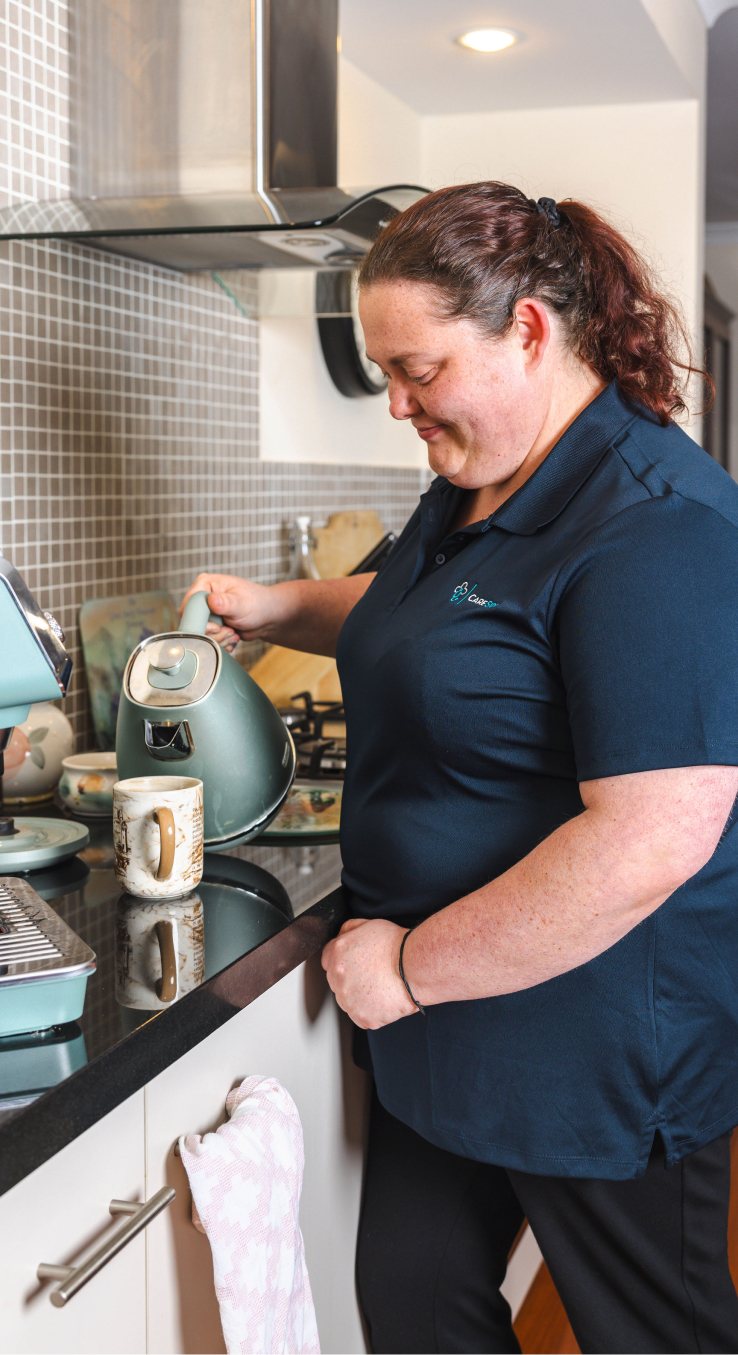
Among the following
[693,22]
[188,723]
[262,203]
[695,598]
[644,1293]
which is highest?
[693,22]

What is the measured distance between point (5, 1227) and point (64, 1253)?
8cm

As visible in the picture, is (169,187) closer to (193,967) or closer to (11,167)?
(11,167)

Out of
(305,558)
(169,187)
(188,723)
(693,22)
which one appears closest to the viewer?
(188,723)

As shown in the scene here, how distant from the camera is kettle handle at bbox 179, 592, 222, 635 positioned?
50.8 inches

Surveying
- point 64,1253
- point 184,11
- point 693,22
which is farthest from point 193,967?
point 693,22

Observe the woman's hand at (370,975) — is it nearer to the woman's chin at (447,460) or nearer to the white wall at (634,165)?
the woman's chin at (447,460)

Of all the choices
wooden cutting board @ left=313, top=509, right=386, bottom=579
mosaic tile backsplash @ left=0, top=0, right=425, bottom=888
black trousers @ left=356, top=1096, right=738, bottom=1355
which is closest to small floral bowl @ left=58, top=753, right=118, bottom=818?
mosaic tile backsplash @ left=0, top=0, right=425, bottom=888

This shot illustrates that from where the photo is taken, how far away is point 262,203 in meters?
1.29

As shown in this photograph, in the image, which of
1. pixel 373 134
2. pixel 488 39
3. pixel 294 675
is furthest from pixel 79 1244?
pixel 373 134

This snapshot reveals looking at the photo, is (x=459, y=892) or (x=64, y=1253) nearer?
(x=64, y=1253)

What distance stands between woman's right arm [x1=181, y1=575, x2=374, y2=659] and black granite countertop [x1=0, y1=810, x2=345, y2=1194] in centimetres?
28

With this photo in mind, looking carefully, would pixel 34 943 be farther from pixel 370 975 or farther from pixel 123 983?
pixel 370 975

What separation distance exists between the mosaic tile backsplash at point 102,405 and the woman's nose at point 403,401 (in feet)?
1.92

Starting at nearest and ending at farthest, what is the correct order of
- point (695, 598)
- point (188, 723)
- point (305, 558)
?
point (695, 598)
point (188, 723)
point (305, 558)
